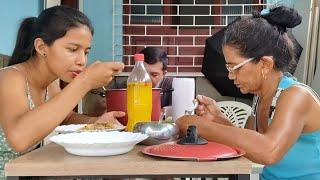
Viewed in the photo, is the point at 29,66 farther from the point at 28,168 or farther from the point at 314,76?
the point at 314,76

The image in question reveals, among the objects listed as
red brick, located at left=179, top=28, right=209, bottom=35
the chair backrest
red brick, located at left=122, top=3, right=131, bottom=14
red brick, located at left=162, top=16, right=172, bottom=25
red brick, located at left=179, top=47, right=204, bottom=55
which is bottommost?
the chair backrest

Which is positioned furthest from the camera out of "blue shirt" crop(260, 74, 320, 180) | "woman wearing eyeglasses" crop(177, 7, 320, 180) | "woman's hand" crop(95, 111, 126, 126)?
"woman's hand" crop(95, 111, 126, 126)

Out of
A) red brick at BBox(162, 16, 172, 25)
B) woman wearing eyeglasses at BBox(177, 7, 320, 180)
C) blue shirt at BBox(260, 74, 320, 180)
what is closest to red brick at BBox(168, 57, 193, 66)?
red brick at BBox(162, 16, 172, 25)

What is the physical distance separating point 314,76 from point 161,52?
1096 mm

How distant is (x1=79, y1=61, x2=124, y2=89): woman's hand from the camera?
45.9 inches

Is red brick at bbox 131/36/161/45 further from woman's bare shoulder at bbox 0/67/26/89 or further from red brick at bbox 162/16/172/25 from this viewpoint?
woman's bare shoulder at bbox 0/67/26/89

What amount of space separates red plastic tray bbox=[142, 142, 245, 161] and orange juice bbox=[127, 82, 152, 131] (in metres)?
0.30

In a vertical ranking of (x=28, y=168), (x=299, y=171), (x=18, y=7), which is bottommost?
(x=299, y=171)

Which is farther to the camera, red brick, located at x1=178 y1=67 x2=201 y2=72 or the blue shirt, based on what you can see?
red brick, located at x1=178 y1=67 x2=201 y2=72

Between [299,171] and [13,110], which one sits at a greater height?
[13,110]

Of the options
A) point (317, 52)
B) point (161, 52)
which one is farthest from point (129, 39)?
point (317, 52)

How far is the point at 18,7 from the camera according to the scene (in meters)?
2.60

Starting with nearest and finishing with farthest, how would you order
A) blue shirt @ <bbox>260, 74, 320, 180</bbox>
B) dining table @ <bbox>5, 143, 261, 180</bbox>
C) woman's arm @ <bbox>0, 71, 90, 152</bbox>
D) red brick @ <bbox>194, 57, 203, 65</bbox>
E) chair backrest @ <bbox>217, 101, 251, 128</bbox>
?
dining table @ <bbox>5, 143, 261, 180</bbox>
woman's arm @ <bbox>0, 71, 90, 152</bbox>
blue shirt @ <bbox>260, 74, 320, 180</bbox>
chair backrest @ <bbox>217, 101, 251, 128</bbox>
red brick @ <bbox>194, 57, 203, 65</bbox>

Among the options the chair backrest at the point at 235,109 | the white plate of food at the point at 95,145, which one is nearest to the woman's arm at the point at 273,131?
the white plate of food at the point at 95,145
